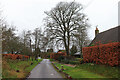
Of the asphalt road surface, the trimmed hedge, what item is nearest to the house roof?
the trimmed hedge

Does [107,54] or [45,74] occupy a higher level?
[107,54]

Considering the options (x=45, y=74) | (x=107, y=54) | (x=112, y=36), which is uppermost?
(x=112, y=36)

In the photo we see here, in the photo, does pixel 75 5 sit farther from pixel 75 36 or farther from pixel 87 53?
pixel 87 53

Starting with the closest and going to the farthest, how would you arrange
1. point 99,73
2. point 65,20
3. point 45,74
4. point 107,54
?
1. point 99,73
2. point 107,54
3. point 45,74
4. point 65,20

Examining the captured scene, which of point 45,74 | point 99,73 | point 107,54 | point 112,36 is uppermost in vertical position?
point 112,36

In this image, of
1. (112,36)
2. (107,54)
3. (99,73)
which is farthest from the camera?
(112,36)

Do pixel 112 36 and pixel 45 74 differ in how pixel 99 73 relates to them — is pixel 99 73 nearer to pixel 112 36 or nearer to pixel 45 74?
pixel 45 74

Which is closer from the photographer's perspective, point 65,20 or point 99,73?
point 99,73

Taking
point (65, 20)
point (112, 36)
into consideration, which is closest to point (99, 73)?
point (112, 36)

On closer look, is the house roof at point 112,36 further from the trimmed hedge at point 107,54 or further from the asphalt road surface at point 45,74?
the asphalt road surface at point 45,74

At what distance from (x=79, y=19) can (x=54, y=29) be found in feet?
23.0

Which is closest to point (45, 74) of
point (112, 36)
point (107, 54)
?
point (107, 54)

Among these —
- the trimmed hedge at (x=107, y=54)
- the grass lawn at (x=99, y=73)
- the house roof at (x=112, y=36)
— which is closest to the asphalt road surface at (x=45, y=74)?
the grass lawn at (x=99, y=73)

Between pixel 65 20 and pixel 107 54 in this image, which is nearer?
pixel 107 54
